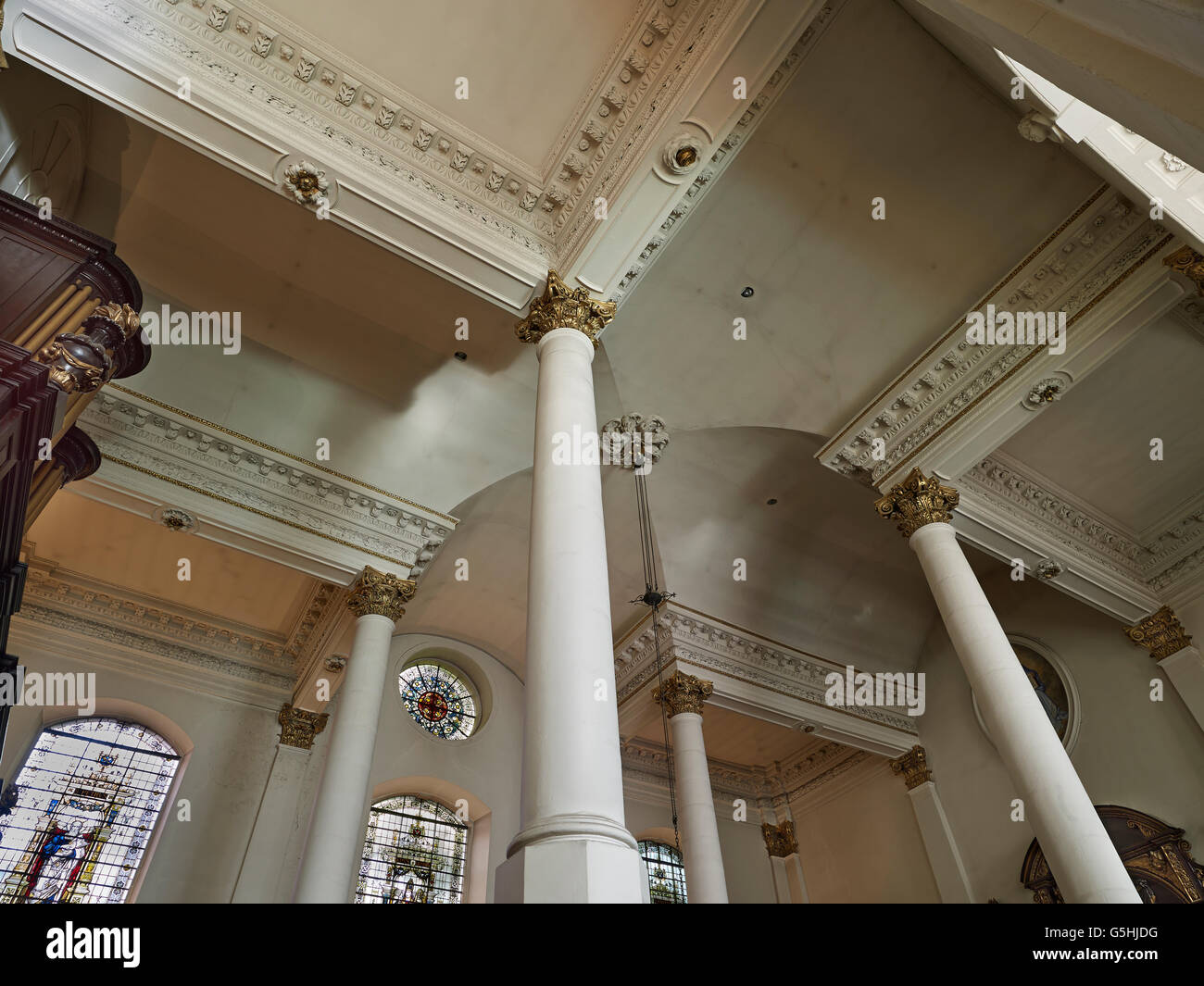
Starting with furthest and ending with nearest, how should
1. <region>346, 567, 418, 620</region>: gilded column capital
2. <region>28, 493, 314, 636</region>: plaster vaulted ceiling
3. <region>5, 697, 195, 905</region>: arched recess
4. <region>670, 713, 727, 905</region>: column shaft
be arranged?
<region>28, 493, 314, 636</region>: plaster vaulted ceiling → <region>5, 697, 195, 905</region>: arched recess → <region>670, 713, 727, 905</region>: column shaft → <region>346, 567, 418, 620</region>: gilded column capital

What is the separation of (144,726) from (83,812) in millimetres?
1203

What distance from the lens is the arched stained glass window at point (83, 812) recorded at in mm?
8461

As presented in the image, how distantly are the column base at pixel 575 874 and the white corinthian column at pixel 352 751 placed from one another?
11.4ft

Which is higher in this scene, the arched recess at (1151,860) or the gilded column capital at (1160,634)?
the gilded column capital at (1160,634)

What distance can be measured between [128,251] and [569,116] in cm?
434

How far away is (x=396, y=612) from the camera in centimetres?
826

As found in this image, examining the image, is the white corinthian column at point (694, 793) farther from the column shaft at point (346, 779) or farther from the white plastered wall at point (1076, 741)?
the white plastered wall at point (1076, 741)

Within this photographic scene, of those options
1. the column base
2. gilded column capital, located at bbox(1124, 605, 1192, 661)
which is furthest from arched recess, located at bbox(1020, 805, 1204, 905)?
the column base

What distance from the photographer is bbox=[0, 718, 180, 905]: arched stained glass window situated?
846 centimetres

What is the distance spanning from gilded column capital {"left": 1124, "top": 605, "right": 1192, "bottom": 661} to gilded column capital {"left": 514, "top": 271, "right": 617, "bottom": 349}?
8279 mm

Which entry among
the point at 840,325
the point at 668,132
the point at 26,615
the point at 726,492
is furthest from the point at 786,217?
the point at 26,615

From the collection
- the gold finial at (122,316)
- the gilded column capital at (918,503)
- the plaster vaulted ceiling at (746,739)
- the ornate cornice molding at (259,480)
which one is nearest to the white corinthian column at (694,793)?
the plaster vaulted ceiling at (746,739)

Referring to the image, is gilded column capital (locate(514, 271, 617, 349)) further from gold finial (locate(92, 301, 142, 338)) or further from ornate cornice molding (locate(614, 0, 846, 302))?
gold finial (locate(92, 301, 142, 338))
